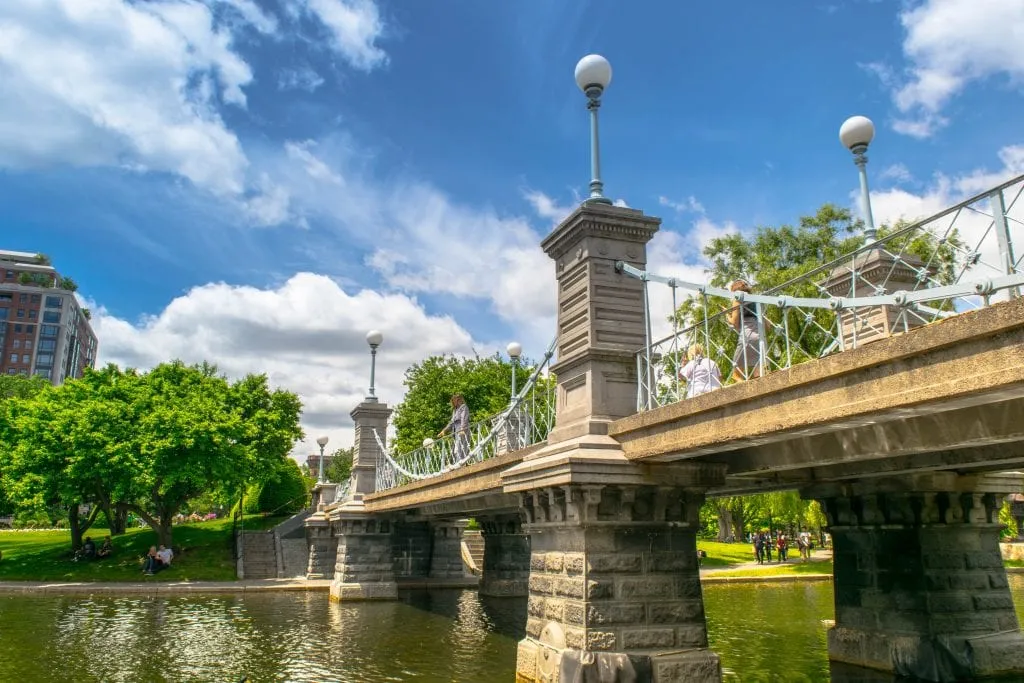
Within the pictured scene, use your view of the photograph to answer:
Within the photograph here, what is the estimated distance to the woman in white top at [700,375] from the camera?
8.45 meters

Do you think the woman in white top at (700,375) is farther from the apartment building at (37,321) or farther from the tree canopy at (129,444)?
the apartment building at (37,321)

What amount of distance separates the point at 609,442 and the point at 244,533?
28.7 metres

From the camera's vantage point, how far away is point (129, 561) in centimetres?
→ 2938

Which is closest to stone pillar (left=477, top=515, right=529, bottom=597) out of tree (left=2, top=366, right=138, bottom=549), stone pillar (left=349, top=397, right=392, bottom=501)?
stone pillar (left=349, top=397, right=392, bottom=501)

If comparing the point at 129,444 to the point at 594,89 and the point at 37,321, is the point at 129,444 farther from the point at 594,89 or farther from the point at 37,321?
the point at 37,321

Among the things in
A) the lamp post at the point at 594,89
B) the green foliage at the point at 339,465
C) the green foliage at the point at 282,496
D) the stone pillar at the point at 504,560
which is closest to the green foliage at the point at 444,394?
the green foliage at the point at 282,496

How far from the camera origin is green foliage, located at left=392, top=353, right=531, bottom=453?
4175 cm

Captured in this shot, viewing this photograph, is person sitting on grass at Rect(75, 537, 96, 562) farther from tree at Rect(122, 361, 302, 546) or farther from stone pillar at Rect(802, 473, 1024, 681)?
stone pillar at Rect(802, 473, 1024, 681)

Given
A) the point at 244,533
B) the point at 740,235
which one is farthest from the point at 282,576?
the point at 740,235

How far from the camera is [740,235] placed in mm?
27250

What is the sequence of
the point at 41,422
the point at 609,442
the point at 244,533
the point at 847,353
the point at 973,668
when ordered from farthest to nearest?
the point at 244,533 → the point at 41,422 → the point at 973,668 → the point at 609,442 → the point at 847,353

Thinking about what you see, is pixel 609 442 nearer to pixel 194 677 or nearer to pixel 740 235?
pixel 194 677

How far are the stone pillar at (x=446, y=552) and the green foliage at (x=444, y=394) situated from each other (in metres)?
9.81

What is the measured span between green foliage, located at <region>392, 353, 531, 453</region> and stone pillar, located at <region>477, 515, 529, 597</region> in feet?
48.2
